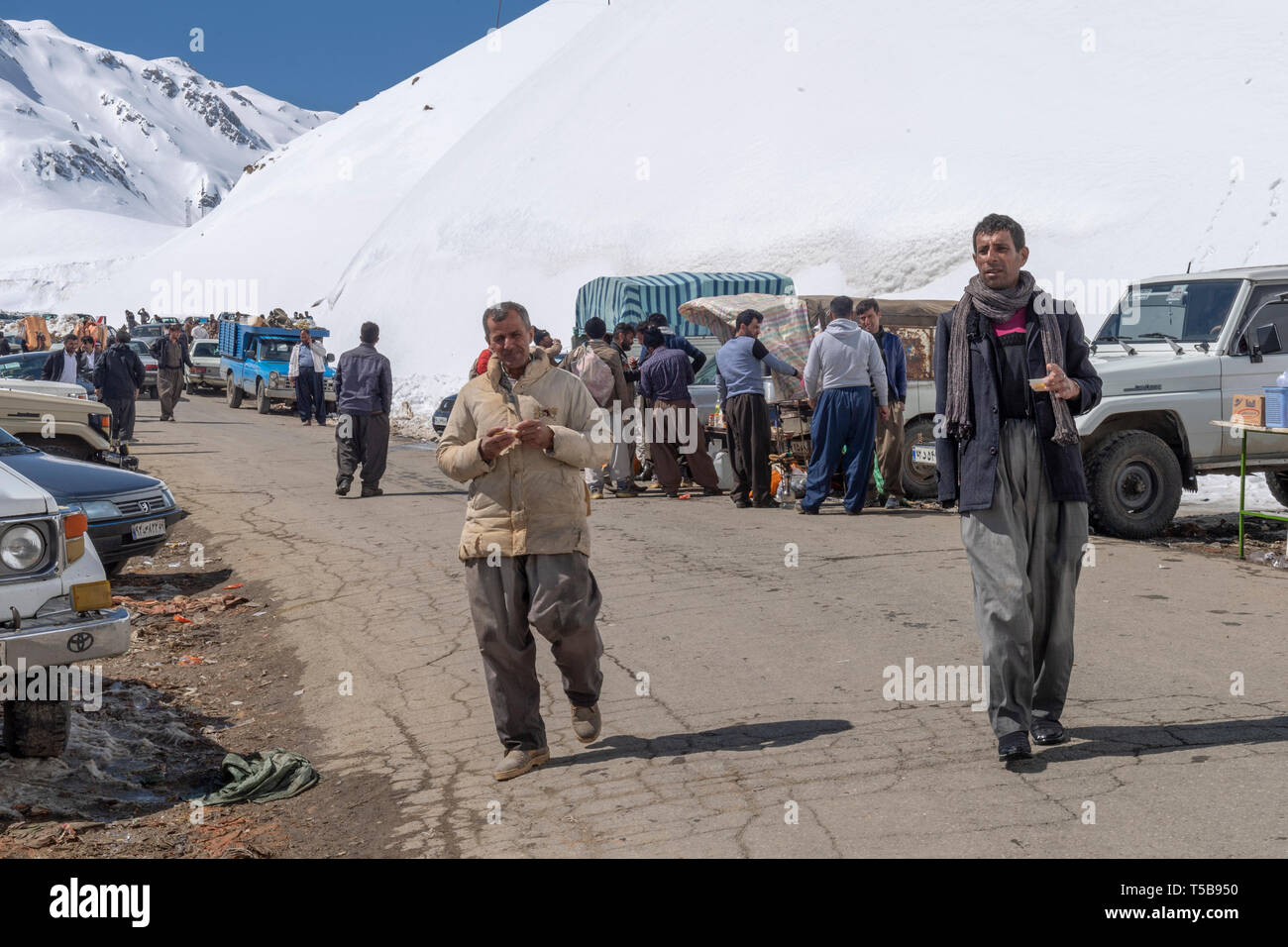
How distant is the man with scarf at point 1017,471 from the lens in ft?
17.0

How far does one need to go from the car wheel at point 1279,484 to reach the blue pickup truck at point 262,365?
69.5ft

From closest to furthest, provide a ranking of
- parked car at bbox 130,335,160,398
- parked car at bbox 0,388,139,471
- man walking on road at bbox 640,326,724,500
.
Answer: parked car at bbox 0,388,139,471 < man walking on road at bbox 640,326,724,500 < parked car at bbox 130,335,160,398

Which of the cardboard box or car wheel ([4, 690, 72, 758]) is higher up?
the cardboard box

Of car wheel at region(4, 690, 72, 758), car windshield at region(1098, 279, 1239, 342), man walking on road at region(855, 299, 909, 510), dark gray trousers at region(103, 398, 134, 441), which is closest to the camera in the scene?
car wheel at region(4, 690, 72, 758)

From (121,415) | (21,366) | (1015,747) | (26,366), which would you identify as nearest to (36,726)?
(1015,747)

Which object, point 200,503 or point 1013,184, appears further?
point 1013,184

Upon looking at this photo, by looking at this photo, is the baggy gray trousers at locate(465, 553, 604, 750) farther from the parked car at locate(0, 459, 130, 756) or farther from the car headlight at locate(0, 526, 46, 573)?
the car headlight at locate(0, 526, 46, 573)

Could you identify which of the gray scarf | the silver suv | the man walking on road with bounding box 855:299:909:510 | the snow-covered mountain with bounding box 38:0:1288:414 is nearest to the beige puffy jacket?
the gray scarf

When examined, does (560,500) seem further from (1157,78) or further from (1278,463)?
(1157,78)

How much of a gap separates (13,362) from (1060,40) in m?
36.6

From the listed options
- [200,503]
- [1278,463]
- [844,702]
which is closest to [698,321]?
[200,503]

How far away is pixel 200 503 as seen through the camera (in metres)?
15.2

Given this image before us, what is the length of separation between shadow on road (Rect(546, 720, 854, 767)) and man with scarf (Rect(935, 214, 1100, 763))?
2.87 ft

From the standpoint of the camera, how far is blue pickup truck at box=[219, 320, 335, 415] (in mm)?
30969
